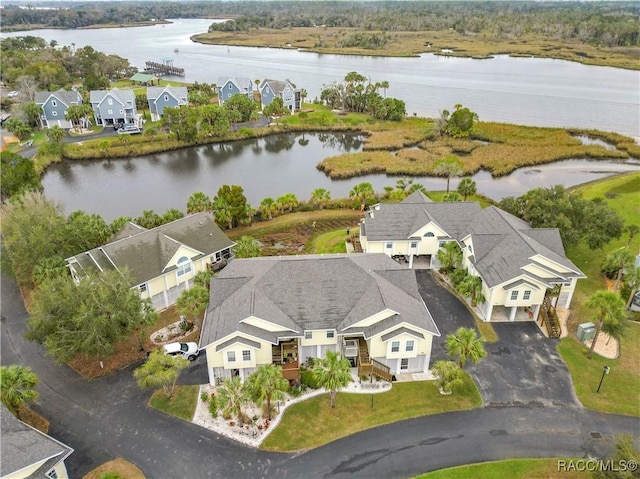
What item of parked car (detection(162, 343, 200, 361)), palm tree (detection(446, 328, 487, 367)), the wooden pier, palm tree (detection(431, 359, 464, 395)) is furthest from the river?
parked car (detection(162, 343, 200, 361))

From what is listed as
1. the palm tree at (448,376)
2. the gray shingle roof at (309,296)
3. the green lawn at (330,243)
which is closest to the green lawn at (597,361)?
the palm tree at (448,376)

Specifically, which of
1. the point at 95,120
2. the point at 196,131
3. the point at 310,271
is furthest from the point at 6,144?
the point at 310,271

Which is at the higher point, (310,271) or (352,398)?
(310,271)

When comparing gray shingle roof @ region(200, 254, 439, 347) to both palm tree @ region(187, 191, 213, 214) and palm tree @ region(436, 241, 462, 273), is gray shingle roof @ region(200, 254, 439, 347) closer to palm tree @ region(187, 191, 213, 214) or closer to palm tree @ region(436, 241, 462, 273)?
palm tree @ region(436, 241, 462, 273)

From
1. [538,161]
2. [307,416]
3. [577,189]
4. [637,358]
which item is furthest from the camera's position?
[538,161]

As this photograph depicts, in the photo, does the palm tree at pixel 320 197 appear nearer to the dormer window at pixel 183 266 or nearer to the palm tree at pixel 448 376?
the dormer window at pixel 183 266

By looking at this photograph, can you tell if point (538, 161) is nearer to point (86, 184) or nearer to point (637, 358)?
point (637, 358)
